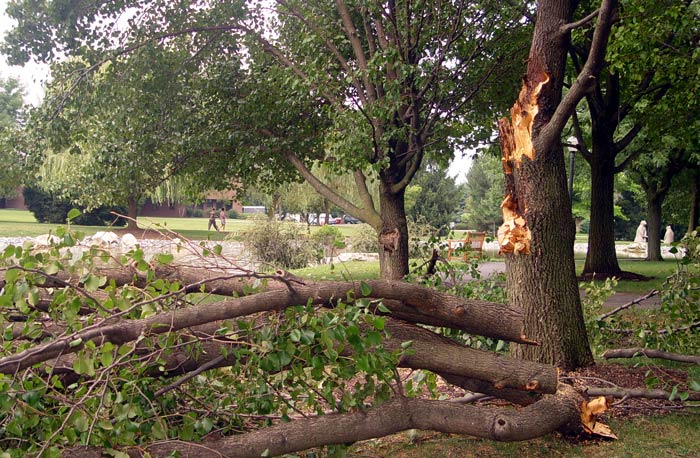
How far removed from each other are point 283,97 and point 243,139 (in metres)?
1.05

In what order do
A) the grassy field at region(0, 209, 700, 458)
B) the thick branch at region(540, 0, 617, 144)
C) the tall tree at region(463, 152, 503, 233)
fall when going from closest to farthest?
the grassy field at region(0, 209, 700, 458) < the thick branch at region(540, 0, 617, 144) < the tall tree at region(463, 152, 503, 233)

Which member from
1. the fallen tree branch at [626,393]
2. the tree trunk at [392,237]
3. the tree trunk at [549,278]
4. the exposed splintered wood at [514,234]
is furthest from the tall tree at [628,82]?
the fallen tree branch at [626,393]

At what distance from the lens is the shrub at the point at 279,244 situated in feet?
59.9

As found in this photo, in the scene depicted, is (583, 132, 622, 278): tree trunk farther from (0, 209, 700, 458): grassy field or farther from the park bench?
(0, 209, 700, 458): grassy field

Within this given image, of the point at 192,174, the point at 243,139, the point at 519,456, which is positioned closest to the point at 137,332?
the point at 519,456

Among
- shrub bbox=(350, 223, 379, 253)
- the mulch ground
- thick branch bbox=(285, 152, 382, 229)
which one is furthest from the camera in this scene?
shrub bbox=(350, 223, 379, 253)

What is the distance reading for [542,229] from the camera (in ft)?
16.5

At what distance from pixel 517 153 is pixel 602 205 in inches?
442

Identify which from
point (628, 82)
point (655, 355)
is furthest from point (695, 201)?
point (655, 355)

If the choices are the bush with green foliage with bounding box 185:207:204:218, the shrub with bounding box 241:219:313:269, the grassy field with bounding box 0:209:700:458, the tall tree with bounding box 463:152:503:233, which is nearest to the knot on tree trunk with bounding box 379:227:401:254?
the grassy field with bounding box 0:209:700:458

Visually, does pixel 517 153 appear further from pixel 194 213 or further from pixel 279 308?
pixel 194 213

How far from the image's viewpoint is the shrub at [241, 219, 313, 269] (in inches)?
719

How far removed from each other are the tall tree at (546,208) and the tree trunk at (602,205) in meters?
10.8

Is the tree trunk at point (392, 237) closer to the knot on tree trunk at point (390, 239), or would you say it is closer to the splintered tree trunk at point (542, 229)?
the knot on tree trunk at point (390, 239)
